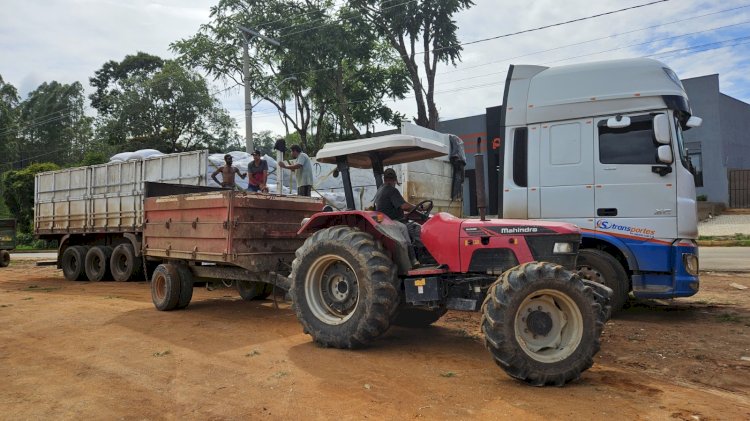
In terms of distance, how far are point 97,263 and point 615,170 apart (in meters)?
12.3

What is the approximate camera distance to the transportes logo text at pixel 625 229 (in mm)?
6668

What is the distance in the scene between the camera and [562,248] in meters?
5.01

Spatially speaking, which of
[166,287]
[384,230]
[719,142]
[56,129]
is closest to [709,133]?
[719,142]

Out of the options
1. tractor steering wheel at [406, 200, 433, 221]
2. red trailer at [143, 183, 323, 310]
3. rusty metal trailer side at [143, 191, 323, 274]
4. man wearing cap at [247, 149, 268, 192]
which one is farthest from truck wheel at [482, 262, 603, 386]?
man wearing cap at [247, 149, 268, 192]

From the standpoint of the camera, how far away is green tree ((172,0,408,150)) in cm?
2333

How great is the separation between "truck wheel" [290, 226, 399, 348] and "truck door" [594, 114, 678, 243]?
327 cm

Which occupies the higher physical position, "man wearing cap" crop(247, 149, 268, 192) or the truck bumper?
"man wearing cap" crop(247, 149, 268, 192)

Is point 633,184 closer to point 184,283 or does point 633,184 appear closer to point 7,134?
point 184,283

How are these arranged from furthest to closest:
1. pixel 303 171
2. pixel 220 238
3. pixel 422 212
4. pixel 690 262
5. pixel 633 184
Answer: pixel 303 171 → pixel 220 238 → pixel 633 184 → pixel 690 262 → pixel 422 212

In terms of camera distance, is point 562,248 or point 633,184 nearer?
point 562,248

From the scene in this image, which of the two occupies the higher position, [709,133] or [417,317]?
[709,133]

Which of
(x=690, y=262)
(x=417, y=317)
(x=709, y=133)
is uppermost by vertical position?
(x=709, y=133)

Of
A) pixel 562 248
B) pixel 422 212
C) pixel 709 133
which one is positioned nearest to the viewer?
pixel 562 248

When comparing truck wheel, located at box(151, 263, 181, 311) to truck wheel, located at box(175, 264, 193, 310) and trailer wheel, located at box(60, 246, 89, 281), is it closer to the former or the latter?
truck wheel, located at box(175, 264, 193, 310)
